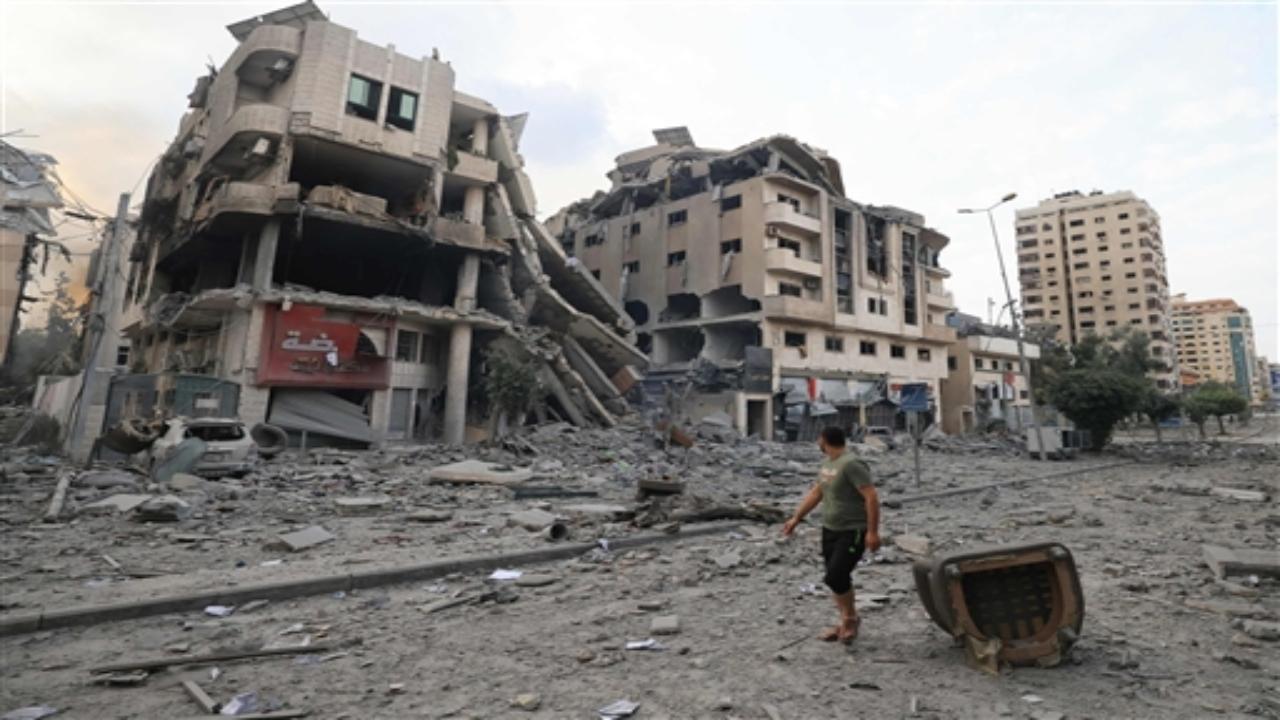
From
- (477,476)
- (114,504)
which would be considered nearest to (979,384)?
(477,476)

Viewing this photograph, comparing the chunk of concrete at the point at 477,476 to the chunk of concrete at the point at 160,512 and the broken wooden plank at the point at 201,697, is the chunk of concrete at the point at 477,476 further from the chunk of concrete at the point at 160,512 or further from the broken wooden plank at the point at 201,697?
the broken wooden plank at the point at 201,697

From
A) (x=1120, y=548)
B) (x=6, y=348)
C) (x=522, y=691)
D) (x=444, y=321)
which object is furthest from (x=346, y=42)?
(x=6, y=348)

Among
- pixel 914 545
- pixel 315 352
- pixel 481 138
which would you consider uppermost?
pixel 481 138

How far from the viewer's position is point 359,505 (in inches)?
381

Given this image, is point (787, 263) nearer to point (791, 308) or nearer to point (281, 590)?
point (791, 308)

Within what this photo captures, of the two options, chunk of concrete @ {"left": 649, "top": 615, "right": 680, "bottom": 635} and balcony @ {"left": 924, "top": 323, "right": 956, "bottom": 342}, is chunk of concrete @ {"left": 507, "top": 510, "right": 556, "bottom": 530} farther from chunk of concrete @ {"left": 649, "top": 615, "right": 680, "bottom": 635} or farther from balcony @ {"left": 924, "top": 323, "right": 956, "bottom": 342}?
balcony @ {"left": 924, "top": 323, "right": 956, "bottom": 342}

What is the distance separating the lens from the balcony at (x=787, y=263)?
3244 cm

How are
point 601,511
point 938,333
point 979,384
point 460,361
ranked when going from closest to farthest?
point 601,511
point 460,361
point 938,333
point 979,384

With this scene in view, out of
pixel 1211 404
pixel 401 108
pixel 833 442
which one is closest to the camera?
pixel 833 442

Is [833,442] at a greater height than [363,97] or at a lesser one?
lesser

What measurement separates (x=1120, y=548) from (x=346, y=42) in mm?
25977

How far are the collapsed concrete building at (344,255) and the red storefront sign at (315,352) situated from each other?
6cm

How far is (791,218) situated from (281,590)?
32.5 meters

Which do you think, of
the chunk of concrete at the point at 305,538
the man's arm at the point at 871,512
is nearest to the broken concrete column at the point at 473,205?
the chunk of concrete at the point at 305,538
